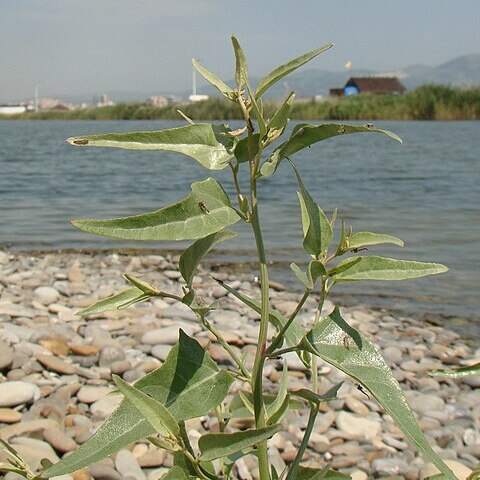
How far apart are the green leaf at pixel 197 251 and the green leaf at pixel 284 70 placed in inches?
6.1

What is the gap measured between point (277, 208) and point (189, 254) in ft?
29.1

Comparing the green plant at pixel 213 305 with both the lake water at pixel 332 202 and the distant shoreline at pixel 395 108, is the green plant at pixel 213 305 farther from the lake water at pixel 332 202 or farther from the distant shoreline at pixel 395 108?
the distant shoreline at pixel 395 108

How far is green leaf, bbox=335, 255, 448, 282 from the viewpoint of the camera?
785 mm

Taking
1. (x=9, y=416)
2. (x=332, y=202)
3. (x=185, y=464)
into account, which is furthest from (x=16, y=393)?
(x=332, y=202)

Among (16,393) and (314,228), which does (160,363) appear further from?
(314,228)

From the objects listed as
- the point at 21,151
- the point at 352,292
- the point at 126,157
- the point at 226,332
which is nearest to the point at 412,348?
the point at 226,332

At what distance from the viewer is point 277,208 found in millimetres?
9664

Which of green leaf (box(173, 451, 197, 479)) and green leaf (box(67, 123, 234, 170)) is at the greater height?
green leaf (box(67, 123, 234, 170))

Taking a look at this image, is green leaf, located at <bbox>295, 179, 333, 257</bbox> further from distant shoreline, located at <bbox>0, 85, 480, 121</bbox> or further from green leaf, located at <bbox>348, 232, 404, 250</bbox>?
distant shoreline, located at <bbox>0, 85, 480, 121</bbox>

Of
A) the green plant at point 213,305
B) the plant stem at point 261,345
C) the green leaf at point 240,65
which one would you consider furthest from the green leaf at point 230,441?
the green leaf at point 240,65

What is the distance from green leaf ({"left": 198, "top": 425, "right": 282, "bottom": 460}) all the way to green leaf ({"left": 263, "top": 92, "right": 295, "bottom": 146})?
270 mm

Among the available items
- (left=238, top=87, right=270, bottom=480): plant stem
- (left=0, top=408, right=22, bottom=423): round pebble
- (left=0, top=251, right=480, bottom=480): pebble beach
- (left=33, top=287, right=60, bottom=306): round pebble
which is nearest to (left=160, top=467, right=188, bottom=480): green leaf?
(left=238, top=87, right=270, bottom=480): plant stem

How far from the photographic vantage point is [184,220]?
28.4 inches

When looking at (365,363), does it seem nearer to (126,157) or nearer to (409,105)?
(126,157)
